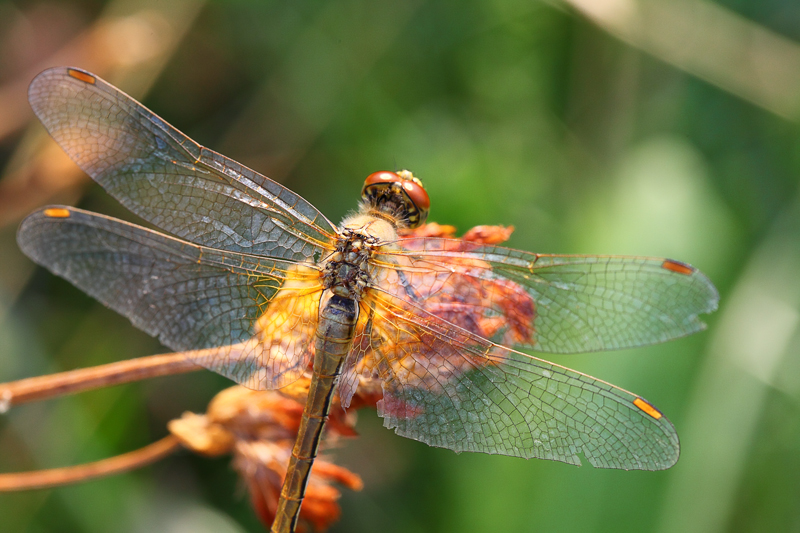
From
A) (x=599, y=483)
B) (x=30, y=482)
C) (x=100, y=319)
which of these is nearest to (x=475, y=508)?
(x=599, y=483)

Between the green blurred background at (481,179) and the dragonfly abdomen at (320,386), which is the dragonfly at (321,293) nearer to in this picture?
the dragonfly abdomen at (320,386)

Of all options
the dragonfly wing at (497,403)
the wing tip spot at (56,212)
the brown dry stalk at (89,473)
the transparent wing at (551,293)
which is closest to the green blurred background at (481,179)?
the transparent wing at (551,293)

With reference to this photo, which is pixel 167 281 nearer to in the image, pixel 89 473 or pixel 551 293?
pixel 89 473

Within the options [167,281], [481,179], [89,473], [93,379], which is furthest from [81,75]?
[481,179]

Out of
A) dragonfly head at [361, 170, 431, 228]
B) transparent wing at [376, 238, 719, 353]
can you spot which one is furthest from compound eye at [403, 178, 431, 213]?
transparent wing at [376, 238, 719, 353]

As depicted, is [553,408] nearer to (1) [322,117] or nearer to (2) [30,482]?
(2) [30,482]

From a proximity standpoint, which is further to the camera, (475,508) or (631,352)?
(475,508)

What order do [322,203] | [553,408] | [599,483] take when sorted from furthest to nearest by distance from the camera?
[322,203]
[599,483]
[553,408]
